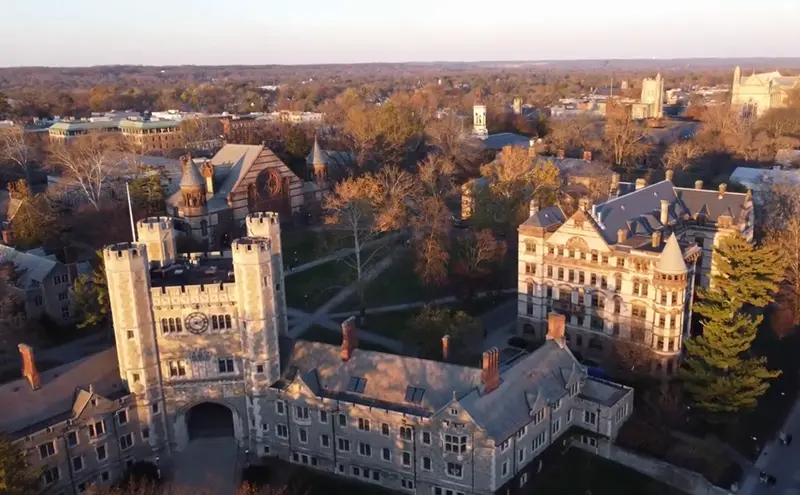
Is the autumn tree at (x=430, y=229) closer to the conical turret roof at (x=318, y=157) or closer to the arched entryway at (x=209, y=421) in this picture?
the conical turret roof at (x=318, y=157)

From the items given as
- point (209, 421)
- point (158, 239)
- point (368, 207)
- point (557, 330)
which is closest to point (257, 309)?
point (158, 239)

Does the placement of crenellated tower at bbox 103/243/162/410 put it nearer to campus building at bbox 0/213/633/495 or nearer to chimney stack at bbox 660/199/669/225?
campus building at bbox 0/213/633/495

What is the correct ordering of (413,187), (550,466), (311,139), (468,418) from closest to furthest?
1. (468,418)
2. (550,466)
3. (413,187)
4. (311,139)

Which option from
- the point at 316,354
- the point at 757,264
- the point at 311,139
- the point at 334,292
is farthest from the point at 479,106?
the point at 316,354

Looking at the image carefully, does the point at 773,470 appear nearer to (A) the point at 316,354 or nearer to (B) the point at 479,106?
(A) the point at 316,354

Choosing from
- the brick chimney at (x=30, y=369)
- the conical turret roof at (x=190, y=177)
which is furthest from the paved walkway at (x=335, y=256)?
the brick chimney at (x=30, y=369)
